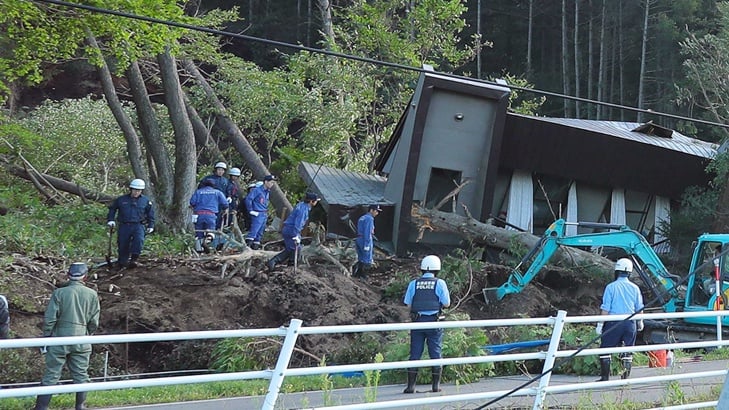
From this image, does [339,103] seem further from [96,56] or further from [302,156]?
[96,56]

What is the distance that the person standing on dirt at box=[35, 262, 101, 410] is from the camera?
8.77m

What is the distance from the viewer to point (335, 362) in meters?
13.6

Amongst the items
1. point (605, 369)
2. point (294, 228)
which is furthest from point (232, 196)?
point (605, 369)

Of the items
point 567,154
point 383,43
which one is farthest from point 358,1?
point 567,154

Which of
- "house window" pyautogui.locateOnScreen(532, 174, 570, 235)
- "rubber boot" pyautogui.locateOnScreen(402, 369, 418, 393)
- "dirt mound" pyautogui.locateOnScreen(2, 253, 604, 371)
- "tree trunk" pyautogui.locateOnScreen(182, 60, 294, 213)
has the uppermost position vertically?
"tree trunk" pyautogui.locateOnScreen(182, 60, 294, 213)

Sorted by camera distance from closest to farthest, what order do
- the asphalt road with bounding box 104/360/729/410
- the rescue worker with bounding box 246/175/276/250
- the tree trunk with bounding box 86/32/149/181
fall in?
the asphalt road with bounding box 104/360/729/410 < the rescue worker with bounding box 246/175/276/250 < the tree trunk with bounding box 86/32/149/181

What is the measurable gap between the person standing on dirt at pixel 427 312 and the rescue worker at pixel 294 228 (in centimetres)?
596

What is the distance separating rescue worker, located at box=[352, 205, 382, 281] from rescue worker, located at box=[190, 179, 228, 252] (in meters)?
2.81

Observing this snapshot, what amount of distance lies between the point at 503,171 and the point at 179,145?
352 inches

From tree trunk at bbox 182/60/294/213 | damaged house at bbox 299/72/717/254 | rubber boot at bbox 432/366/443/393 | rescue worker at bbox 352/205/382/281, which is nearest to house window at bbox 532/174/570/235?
damaged house at bbox 299/72/717/254

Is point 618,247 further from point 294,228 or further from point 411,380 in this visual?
point 411,380

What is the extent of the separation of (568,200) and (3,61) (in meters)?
15.3

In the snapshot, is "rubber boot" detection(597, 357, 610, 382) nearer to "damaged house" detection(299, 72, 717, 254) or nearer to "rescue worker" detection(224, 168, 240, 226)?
"rescue worker" detection(224, 168, 240, 226)

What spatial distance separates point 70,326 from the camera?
894cm
